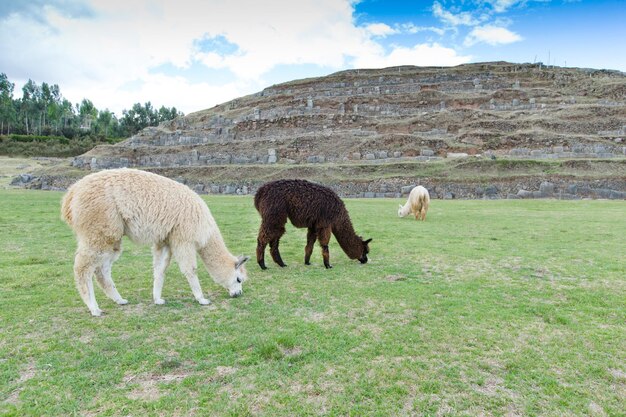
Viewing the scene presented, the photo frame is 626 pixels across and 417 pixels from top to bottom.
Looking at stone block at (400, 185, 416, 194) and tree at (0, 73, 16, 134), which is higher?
tree at (0, 73, 16, 134)

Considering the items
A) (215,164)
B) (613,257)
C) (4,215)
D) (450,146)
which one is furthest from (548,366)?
(215,164)

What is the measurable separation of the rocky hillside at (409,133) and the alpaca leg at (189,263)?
2231cm

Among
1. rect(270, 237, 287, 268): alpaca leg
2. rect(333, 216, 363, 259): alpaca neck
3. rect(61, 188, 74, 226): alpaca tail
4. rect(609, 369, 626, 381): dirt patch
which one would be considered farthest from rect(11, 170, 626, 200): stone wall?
rect(61, 188, 74, 226): alpaca tail

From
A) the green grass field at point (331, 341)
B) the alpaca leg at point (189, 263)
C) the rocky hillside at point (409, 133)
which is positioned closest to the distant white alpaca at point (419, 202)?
the green grass field at point (331, 341)

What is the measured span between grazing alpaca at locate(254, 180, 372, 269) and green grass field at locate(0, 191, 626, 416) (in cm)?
45

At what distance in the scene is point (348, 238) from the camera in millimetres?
7793

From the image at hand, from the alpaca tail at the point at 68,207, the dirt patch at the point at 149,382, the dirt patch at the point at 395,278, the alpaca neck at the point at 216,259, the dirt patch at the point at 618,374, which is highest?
the alpaca tail at the point at 68,207

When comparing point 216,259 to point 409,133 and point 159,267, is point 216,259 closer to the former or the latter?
point 159,267

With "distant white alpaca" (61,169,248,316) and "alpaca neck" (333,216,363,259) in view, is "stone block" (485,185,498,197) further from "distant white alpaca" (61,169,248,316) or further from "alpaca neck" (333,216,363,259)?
"distant white alpaca" (61,169,248,316)

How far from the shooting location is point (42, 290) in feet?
19.1

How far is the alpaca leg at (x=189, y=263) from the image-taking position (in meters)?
5.30

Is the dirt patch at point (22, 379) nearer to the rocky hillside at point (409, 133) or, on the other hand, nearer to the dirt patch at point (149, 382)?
the dirt patch at point (149, 382)

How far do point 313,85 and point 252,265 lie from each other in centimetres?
5522

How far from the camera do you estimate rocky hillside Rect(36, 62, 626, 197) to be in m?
29.4
